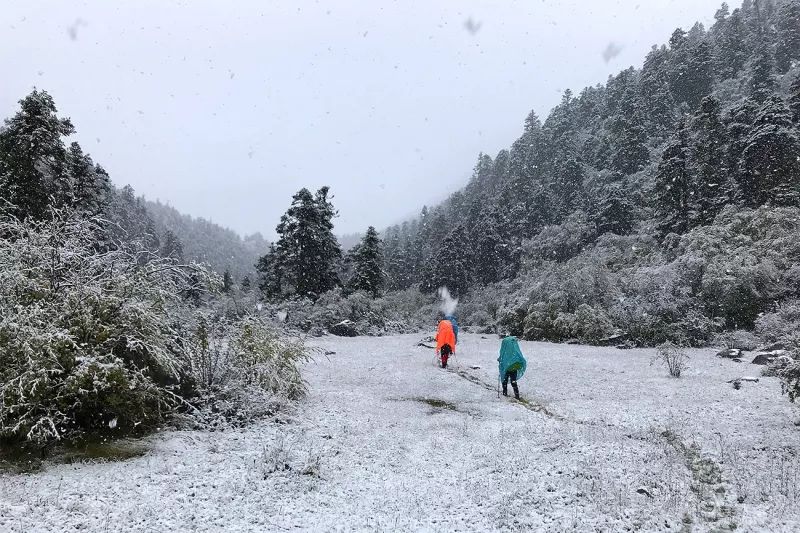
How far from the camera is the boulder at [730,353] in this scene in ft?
53.8

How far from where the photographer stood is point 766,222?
81.1 ft

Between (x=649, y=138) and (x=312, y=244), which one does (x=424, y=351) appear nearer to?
(x=312, y=244)

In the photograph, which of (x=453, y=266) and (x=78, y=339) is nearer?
(x=78, y=339)

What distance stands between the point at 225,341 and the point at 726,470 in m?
9.27

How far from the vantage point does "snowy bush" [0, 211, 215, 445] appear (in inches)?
270

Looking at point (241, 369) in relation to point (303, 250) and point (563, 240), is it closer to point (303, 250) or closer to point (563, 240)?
point (303, 250)

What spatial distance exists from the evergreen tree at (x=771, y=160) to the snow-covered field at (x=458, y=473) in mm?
23731

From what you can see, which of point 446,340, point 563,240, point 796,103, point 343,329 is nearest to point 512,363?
point 446,340

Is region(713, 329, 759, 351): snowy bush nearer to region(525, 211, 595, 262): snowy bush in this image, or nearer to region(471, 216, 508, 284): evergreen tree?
region(525, 211, 595, 262): snowy bush

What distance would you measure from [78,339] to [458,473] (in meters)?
6.20

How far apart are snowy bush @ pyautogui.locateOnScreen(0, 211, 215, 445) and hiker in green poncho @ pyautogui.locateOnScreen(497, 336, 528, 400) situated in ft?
23.8

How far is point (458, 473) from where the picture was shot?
23.0 feet

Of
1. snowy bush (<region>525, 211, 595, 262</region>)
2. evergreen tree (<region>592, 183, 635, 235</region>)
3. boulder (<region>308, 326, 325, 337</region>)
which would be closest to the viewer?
boulder (<region>308, 326, 325, 337</region>)

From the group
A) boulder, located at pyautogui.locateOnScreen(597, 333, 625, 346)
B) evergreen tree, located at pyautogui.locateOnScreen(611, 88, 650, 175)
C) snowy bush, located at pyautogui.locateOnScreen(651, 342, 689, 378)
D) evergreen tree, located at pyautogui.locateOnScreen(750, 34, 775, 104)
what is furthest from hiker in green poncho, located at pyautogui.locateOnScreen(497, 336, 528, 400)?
evergreen tree, located at pyautogui.locateOnScreen(611, 88, 650, 175)
